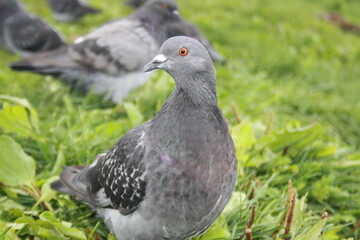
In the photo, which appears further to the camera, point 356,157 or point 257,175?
point 356,157

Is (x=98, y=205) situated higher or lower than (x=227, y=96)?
higher

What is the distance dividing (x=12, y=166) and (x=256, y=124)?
95.3 inches

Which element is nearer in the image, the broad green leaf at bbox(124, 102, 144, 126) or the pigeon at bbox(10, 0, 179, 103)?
the broad green leaf at bbox(124, 102, 144, 126)

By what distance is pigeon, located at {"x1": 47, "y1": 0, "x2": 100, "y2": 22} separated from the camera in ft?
27.4

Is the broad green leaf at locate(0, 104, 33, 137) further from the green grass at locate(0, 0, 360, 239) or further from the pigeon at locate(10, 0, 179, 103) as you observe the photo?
the pigeon at locate(10, 0, 179, 103)

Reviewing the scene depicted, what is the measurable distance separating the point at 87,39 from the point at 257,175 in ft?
9.57

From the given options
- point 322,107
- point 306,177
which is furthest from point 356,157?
point 322,107

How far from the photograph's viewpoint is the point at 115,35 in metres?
5.39

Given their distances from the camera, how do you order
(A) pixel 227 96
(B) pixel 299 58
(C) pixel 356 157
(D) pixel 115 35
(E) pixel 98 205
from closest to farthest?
(E) pixel 98 205 → (C) pixel 356 157 → (A) pixel 227 96 → (D) pixel 115 35 → (B) pixel 299 58

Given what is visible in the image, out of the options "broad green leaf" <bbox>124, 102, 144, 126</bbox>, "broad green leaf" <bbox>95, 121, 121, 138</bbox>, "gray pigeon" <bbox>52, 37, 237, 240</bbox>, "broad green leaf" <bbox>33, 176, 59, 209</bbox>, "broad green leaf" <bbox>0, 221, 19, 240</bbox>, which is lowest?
"broad green leaf" <bbox>124, 102, 144, 126</bbox>

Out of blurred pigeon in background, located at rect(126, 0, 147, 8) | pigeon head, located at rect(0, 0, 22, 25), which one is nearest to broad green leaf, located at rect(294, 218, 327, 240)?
blurred pigeon in background, located at rect(126, 0, 147, 8)

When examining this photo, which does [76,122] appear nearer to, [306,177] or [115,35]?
Result: [115,35]

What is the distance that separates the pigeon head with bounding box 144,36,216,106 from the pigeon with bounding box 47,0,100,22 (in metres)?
6.32

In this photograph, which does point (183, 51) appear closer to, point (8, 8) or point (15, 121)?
point (15, 121)
